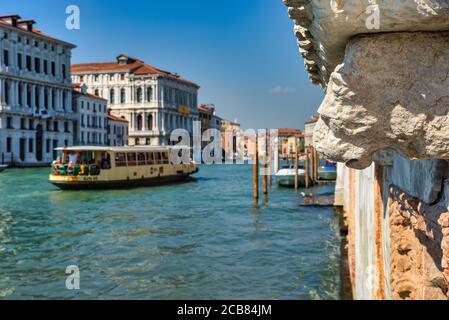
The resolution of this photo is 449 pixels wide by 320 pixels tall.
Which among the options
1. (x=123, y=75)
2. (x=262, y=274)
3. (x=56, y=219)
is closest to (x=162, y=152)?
(x=56, y=219)

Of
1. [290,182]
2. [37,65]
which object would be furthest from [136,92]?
[290,182]

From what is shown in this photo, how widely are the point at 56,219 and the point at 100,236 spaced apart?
2985 millimetres

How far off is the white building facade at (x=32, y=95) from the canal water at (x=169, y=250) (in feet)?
84.5

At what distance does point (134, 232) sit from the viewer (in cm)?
1112

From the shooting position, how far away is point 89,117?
1999 inches

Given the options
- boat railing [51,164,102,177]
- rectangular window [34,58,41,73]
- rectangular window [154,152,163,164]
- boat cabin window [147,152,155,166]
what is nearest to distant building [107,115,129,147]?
rectangular window [34,58,41,73]

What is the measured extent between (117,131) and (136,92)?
273 inches

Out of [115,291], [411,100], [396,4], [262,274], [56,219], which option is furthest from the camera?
[56,219]

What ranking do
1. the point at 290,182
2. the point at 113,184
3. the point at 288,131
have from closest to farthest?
the point at 113,184
the point at 290,182
the point at 288,131

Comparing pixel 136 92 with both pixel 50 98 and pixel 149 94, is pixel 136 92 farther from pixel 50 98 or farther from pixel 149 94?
pixel 50 98

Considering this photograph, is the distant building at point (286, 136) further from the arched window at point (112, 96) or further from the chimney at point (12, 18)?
the chimney at point (12, 18)

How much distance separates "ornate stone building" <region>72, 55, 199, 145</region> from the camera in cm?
6241
